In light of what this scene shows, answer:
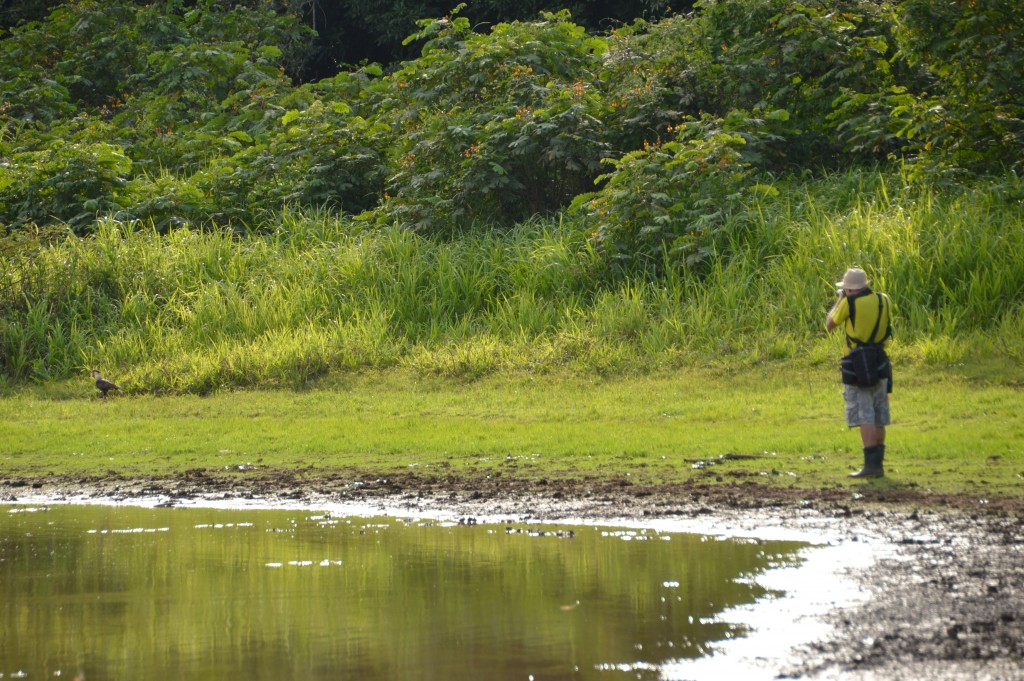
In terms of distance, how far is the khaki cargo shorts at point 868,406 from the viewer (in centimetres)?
920

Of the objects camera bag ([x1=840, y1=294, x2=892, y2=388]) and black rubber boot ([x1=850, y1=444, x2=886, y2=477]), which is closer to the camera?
black rubber boot ([x1=850, y1=444, x2=886, y2=477])

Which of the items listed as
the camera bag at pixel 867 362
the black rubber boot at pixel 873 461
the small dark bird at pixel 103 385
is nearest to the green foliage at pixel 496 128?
the small dark bird at pixel 103 385

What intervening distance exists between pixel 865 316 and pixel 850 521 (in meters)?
2.14

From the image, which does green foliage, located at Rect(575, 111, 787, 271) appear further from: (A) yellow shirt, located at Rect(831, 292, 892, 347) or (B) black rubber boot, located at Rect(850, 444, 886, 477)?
(B) black rubber boot, located at Rect(850, 444, 886, 477)

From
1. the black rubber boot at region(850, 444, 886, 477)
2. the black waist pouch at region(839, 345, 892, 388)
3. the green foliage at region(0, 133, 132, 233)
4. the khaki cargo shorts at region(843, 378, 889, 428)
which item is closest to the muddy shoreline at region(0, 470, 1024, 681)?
the black rubber boot at region(850, 444, 886, 477)

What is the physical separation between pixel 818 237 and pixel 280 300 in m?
7.06

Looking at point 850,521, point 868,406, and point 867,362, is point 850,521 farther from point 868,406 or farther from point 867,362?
point 867,362

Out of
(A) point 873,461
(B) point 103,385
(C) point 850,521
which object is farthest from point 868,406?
(B) point 103,385

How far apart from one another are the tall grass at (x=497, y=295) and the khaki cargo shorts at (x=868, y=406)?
13.6 feet

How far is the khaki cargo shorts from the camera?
920 cm

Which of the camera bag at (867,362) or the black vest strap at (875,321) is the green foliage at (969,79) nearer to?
the black vest strap at (875,321)

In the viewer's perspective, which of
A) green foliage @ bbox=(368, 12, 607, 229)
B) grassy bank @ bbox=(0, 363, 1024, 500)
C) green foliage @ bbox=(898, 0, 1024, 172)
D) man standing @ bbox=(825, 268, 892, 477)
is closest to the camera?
man standing @ bbox=(825, 268, 892, 477)

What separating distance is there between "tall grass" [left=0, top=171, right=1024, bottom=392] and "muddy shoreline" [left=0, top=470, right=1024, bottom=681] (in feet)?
16.4

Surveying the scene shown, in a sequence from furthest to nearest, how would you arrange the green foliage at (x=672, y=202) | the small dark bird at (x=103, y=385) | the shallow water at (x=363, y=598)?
the green foliage at (x=672, y=202) → the small dark bird at (x=103, y=385) → the shallow water at (x=363, y=598)
